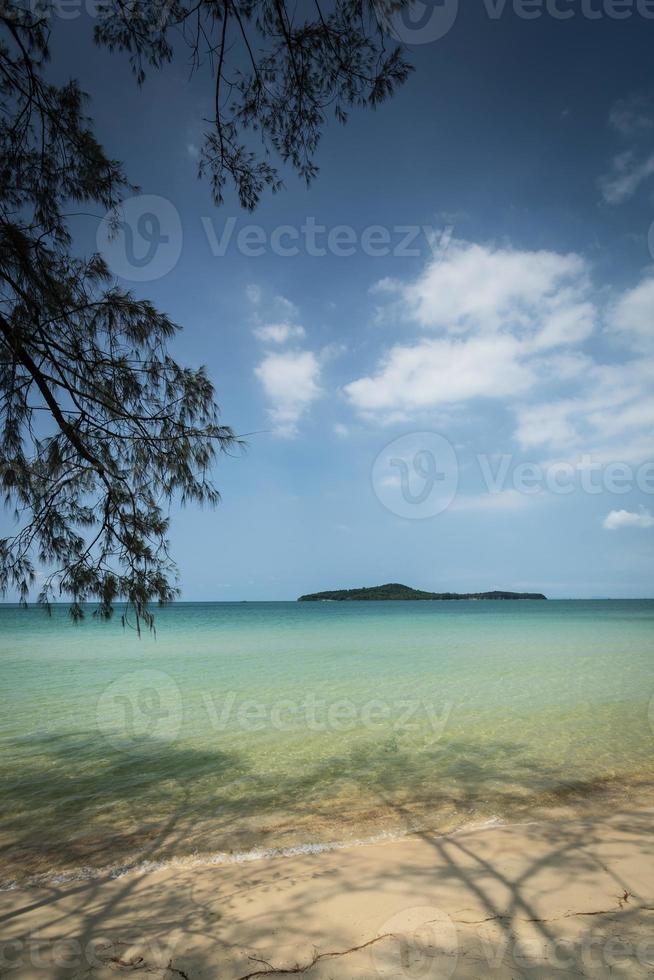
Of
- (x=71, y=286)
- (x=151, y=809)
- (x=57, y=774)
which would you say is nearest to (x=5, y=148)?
(x=71, y=286)

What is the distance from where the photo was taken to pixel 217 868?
3539 millimetres

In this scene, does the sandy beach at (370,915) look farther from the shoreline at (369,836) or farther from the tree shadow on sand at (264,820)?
the shoreline at (369,836)

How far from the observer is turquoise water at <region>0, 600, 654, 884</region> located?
4270 mm

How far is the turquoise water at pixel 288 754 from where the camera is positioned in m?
4.27

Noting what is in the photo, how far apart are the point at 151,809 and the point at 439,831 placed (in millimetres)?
2751

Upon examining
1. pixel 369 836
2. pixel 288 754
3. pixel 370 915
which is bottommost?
pixel 288 754

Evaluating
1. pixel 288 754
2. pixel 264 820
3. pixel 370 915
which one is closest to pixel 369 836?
pixel 264 820

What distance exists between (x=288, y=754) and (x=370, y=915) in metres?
3.75

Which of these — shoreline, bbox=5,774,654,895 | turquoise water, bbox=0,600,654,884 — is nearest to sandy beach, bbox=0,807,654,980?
shoreline, bbox=5,774,654,895

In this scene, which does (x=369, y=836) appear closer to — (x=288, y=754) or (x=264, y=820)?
(x=264, y=820)

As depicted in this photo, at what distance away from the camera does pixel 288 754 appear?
6.19m

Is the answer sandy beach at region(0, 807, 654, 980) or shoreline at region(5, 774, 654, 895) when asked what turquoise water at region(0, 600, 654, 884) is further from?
sandy beach at region(0, 807, 654, 980)

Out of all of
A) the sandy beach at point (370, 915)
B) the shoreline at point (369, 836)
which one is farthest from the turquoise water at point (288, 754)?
the sandy beach at point (370, 915)

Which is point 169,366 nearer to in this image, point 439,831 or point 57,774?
point 439,831
